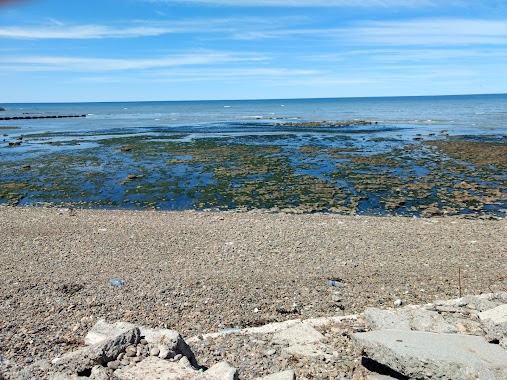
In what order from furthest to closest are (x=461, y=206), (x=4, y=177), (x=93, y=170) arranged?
(x=93, y=170)
(x=4, y=177)
(x=461, y=206)

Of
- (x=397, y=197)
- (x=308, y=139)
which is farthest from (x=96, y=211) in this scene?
(x=308, y=139)

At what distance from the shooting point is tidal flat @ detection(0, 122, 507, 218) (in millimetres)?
21188

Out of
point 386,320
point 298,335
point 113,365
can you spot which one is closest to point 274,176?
point 298,335

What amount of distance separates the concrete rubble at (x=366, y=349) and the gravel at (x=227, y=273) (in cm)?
37

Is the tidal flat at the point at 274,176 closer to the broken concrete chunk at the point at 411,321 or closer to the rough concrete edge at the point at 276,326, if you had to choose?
the rough concrete edge at the point at 276,326

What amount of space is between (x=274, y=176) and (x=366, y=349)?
21260 mm

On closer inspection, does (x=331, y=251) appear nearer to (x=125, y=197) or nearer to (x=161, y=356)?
(x=161, y=356)

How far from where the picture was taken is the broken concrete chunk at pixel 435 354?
5.64 meters

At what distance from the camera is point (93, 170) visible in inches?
1227

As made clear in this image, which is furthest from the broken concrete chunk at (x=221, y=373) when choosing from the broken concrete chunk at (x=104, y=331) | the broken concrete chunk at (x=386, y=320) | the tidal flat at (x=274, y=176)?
the tidal flat at (x=274, y=176)

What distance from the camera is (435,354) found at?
594cm

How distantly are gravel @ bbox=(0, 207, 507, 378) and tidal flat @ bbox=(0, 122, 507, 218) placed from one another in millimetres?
3852

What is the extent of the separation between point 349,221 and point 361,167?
1388 centimetres

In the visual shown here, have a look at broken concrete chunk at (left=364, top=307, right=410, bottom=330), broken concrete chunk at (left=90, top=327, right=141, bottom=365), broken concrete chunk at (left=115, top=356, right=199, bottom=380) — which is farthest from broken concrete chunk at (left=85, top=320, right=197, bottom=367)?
broken concrete chunk at (left=364, top=307, right=410, bottom=330)
